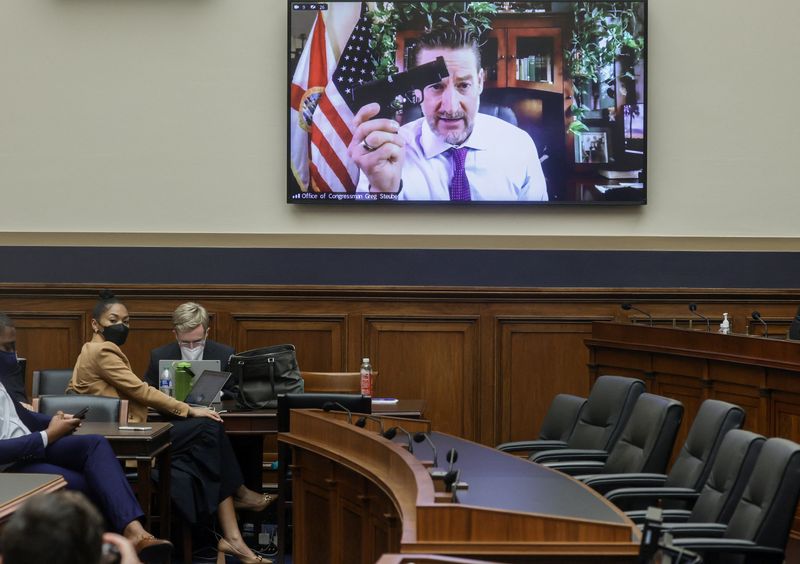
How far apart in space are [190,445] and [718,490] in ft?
10.6

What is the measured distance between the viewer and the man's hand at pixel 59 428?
537 centimetres

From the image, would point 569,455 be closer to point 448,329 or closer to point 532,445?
point 532,445

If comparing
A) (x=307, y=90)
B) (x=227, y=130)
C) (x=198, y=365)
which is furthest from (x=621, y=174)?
(x=198, y=365)

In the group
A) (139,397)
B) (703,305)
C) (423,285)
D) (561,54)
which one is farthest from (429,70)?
(139,397)

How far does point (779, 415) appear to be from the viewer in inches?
241

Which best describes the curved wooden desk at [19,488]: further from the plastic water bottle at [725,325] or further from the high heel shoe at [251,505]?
the plastic water bottle at [725,325]

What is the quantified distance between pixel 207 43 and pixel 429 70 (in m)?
1.84

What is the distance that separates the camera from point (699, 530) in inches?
156

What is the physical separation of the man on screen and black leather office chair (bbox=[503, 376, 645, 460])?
134 inches

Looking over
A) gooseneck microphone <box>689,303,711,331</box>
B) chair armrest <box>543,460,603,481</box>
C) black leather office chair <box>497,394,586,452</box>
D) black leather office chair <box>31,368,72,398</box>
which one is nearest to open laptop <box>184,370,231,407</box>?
black leather office chair <box>31,368,72,398</box>

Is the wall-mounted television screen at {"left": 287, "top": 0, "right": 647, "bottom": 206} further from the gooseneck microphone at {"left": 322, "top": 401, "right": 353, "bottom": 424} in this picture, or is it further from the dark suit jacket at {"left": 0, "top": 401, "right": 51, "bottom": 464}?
the dark suit jacket at {"left": 0, "top": 401, "right": 51, "bottom": 464}

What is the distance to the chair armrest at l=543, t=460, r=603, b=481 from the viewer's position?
5168 mm

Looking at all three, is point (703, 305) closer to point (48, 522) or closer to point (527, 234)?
point (527, 234)

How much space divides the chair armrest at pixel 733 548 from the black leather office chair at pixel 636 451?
0.97 meters
